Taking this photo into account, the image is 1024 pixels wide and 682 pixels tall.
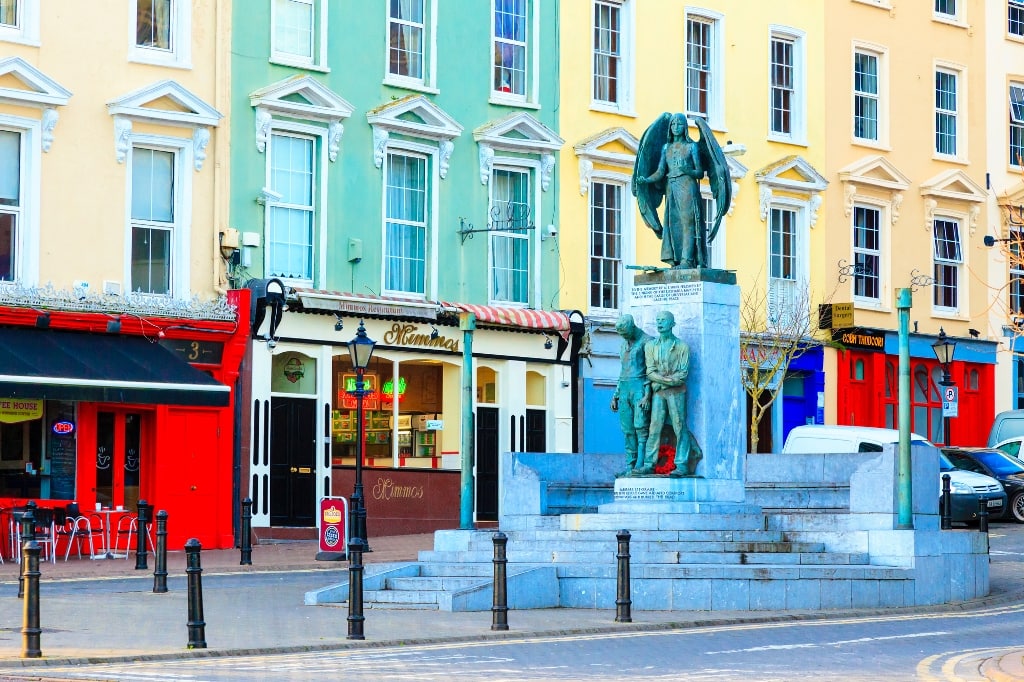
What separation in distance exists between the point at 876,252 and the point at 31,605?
30.9 meters

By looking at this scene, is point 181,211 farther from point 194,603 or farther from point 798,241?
point 194,603

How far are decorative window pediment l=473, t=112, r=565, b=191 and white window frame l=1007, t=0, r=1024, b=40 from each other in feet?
48.7

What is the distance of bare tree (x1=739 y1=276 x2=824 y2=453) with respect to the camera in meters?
39.0

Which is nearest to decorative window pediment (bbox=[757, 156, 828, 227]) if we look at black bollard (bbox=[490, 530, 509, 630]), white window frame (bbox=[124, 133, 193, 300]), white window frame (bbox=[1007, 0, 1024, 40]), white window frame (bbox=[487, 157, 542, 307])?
white window frame (bbox=[487, 157, 542, 307])

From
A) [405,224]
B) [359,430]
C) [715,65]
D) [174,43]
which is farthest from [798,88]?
[359,430]

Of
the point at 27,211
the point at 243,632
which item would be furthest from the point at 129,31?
the point at 243,632

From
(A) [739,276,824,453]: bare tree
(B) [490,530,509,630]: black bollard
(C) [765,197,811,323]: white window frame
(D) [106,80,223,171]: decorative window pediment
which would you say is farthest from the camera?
(C) [765,197,811,323]: white window frame

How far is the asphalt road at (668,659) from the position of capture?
1384 cm

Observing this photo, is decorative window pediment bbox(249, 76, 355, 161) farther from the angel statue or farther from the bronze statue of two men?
the bronze statue of two men

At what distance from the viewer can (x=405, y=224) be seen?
3484 cm

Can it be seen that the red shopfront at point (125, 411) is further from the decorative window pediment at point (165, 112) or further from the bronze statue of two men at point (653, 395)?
the bronze statue of two men at point (653, 395)

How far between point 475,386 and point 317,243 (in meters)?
4.66

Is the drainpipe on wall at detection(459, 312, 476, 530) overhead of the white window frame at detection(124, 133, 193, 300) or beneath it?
beneath

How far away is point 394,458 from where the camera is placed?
114 ft
